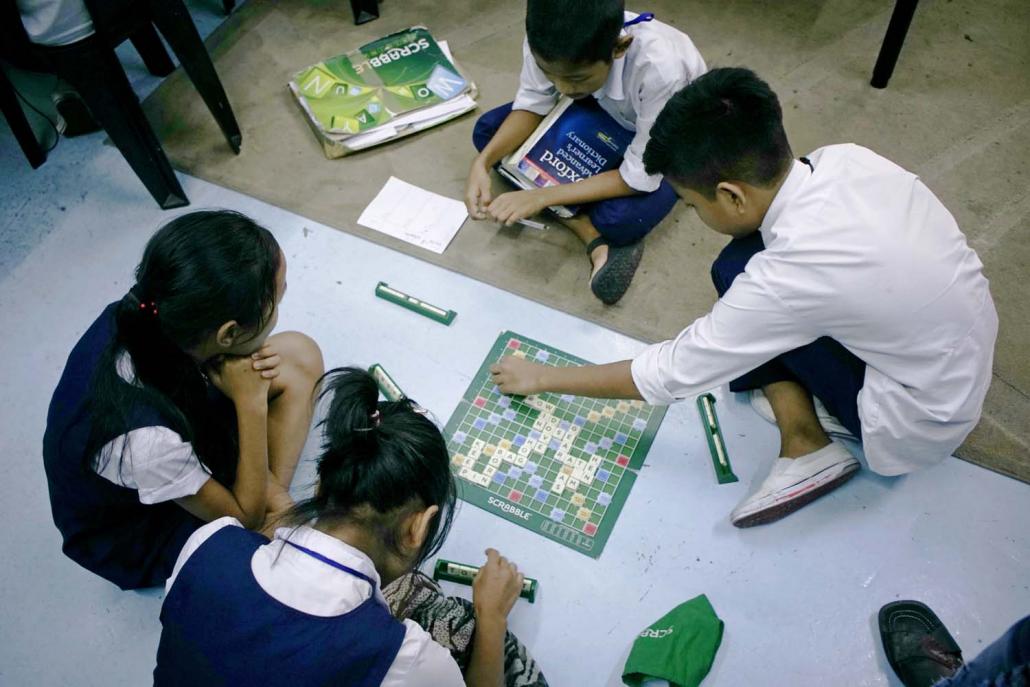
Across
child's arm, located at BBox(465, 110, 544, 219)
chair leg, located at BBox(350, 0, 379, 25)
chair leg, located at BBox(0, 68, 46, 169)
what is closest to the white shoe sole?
child's arm, located at BBox(465, 110, 544, 219)

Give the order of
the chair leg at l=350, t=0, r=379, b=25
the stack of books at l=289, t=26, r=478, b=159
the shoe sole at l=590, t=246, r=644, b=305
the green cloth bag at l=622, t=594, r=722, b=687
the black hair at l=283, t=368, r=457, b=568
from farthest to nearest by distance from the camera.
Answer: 1. the chair leg at l=350, t=0, r=379, b=25
2. the stack of books at l=289, t=26, r=478, b=159
3. the shoe sole at l=590, t=246, r=644, b=305
4. the green cloth bag at l=622, t=594, r=722, b=687
5. the black hair at l=283, t=368, r=457, b=568

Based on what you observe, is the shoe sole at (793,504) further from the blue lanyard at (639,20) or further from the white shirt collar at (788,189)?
the blue lanyard at (639,20)

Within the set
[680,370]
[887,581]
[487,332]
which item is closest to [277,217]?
[487,332]

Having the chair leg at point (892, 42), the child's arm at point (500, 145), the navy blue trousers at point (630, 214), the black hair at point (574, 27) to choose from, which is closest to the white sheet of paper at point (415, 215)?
the child's arm at point (500, 145)

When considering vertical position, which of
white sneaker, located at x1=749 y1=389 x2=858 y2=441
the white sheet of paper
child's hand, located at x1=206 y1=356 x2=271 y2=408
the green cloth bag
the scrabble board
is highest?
child's hand, located at x1=206 y1=356 x2=271 y2=408

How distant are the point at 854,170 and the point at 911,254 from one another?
16cm

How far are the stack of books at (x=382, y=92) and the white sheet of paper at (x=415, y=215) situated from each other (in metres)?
0.19

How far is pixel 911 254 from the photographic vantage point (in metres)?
1.18

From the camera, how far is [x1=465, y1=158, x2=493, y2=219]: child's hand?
1823 mm

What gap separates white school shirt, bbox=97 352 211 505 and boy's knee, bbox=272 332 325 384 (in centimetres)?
41

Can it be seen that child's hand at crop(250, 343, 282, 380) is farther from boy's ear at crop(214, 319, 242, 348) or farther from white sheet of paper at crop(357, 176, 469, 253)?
white sheet of paper at crop(357, 176, 469, 253)

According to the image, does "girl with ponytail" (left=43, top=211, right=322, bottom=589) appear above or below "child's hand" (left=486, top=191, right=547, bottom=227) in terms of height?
above

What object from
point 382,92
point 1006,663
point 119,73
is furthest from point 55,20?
point 1006,663

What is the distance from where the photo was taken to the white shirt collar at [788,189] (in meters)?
1.25
